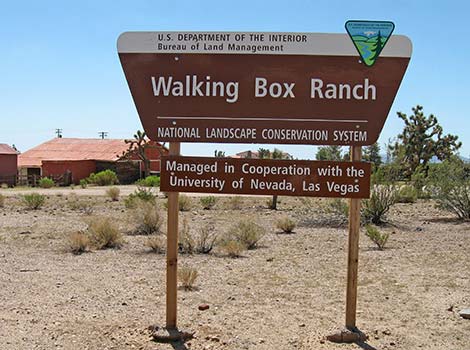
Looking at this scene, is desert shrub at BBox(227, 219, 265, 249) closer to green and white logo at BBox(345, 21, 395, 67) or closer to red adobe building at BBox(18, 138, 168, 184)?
green and white logo at BBox(345, 21, 395, 67)

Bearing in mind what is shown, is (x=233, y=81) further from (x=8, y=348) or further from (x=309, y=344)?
(x=8, y=348)

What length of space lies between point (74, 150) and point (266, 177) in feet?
191

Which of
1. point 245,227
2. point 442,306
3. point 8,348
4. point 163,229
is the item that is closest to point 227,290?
point 442,306

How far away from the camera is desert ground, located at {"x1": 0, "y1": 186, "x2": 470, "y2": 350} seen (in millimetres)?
6141

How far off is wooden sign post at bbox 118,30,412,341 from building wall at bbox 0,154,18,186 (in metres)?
47.8

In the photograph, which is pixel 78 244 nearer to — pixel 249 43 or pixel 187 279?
pixel 187 279

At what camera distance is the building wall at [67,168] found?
5466 centimetres

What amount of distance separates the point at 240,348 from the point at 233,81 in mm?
2599

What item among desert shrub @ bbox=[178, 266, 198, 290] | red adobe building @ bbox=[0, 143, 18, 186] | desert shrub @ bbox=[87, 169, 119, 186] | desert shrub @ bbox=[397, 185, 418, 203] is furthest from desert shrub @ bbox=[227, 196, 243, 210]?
red adobe building @ bbox=[0, 143, 18, 186]

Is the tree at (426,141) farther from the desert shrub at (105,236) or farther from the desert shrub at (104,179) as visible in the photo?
the desert shrub at (105,236)

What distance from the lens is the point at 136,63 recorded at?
6141mm

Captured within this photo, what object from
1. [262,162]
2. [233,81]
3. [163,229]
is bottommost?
[163,229]

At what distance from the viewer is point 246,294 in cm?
812

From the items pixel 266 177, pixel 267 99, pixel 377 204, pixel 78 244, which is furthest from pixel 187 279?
pixel 377 204
